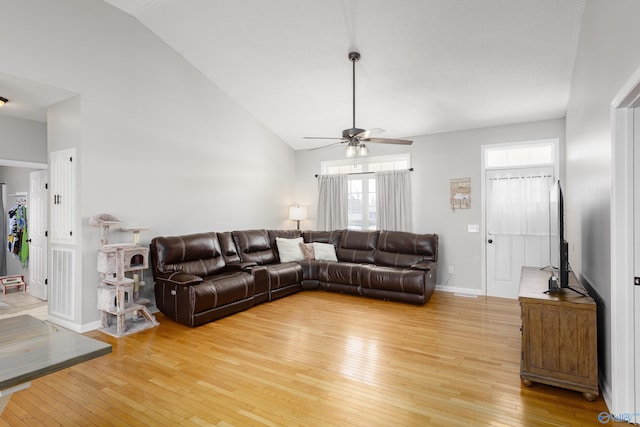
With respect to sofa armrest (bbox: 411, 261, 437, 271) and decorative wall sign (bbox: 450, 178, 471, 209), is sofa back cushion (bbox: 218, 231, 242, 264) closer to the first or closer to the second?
sofa armrest (bbox: 411, 261, 437, 271)

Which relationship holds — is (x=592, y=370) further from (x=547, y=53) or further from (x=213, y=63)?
(x=213, y=63)

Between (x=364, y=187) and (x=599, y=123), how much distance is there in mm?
4057

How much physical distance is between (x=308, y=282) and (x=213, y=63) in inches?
144

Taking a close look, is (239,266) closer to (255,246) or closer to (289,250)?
(255,246)

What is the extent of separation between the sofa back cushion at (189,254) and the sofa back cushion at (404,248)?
2.61 m

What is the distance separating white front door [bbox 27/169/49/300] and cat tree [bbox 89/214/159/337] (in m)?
2.08

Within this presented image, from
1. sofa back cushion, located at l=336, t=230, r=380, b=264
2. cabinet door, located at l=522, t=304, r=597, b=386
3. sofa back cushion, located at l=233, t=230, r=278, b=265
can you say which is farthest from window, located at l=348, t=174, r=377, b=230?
cabinet door, located at l=522, t=304, r=597, b=386

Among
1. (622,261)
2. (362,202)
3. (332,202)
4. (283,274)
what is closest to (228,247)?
(283,274)

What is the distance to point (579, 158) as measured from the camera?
11.4ft

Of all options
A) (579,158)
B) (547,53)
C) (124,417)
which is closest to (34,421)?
(124,417)

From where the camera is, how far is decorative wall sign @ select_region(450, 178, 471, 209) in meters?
5.39

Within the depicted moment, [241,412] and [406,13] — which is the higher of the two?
[406,13]


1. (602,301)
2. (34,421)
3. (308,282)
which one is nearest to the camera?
(34,421)

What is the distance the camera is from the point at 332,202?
663 cm
